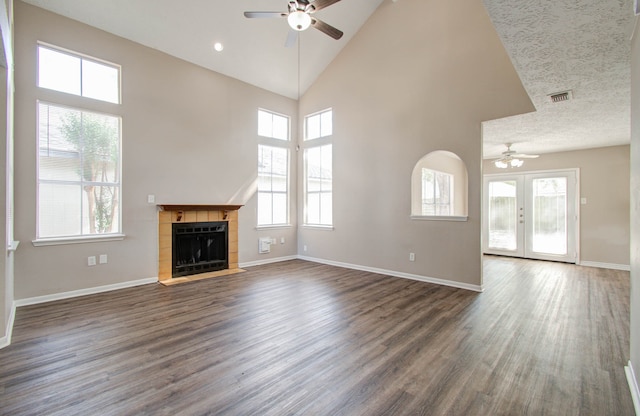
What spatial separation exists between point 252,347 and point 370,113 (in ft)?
14.9

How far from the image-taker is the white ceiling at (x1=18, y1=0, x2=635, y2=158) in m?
2.09

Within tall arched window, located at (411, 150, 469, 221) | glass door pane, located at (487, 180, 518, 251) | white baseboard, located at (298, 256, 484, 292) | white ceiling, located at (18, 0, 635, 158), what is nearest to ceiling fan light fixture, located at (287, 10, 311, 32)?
white ceiling, located at (18, 0, 635, 158)

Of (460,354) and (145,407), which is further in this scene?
(460,354)

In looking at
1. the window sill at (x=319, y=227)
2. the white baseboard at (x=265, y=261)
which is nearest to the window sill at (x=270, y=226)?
the window sill at (x=319, y=227)

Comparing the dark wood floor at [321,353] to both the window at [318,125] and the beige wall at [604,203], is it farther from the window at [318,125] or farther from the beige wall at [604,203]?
the window at [318,125]

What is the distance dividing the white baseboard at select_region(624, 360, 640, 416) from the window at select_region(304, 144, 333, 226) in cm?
470

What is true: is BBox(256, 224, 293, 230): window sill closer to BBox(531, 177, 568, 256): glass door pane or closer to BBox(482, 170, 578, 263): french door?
BBox(482, 170, 578, 263): french door

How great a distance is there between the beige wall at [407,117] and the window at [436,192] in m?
1.23

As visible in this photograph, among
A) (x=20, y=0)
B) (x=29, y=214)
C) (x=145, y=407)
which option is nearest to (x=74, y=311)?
(x=29, y=214)

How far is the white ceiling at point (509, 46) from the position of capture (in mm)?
2086

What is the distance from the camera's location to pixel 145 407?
182cm

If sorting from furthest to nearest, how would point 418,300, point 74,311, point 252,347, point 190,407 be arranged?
point 418,300 → point 74,311 → point 252,347 → point 190,407

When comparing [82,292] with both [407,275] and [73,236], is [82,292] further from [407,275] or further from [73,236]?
[407,275]

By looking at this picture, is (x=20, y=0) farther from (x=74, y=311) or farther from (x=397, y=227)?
(x=397, y=227)
